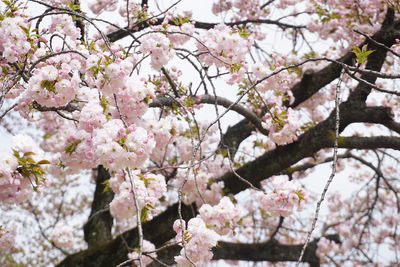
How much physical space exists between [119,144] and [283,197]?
1.29 m

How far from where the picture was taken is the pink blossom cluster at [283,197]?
2.65 meters

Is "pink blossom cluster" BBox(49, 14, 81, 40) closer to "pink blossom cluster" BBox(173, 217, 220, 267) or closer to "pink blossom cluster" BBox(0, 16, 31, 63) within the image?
"pink blossom cluster" BBox(0, 16, 31, 63)

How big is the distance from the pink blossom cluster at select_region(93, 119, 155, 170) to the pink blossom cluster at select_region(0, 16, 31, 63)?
2.92ft

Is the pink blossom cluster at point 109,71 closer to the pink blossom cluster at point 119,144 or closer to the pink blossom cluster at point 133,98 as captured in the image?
the pink blossom cluster at point 133,98

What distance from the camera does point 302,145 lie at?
13.1ft

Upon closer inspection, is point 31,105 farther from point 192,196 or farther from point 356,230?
point 356,230

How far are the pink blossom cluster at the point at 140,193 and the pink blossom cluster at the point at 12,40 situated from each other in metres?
0.88

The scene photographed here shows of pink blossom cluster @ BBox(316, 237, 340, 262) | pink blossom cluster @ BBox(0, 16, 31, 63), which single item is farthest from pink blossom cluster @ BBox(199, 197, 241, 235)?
pink blossom cluster @ BBox(316, 237, 340, 262)

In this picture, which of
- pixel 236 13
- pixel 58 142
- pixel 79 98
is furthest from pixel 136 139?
pixel 236 13

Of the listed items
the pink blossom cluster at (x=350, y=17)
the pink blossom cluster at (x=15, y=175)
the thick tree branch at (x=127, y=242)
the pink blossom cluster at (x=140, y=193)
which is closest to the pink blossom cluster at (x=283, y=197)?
the pink blossom cluster at (x=140, y=193)

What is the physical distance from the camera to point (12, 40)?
2.34 metres

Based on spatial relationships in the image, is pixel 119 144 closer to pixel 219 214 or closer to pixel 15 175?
pixel 15 175

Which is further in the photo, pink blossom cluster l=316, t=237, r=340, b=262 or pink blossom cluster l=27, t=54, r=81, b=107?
pink blossom cluster l=316, t=237, r=340, b=262

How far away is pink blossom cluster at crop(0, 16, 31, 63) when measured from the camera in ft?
7.56
